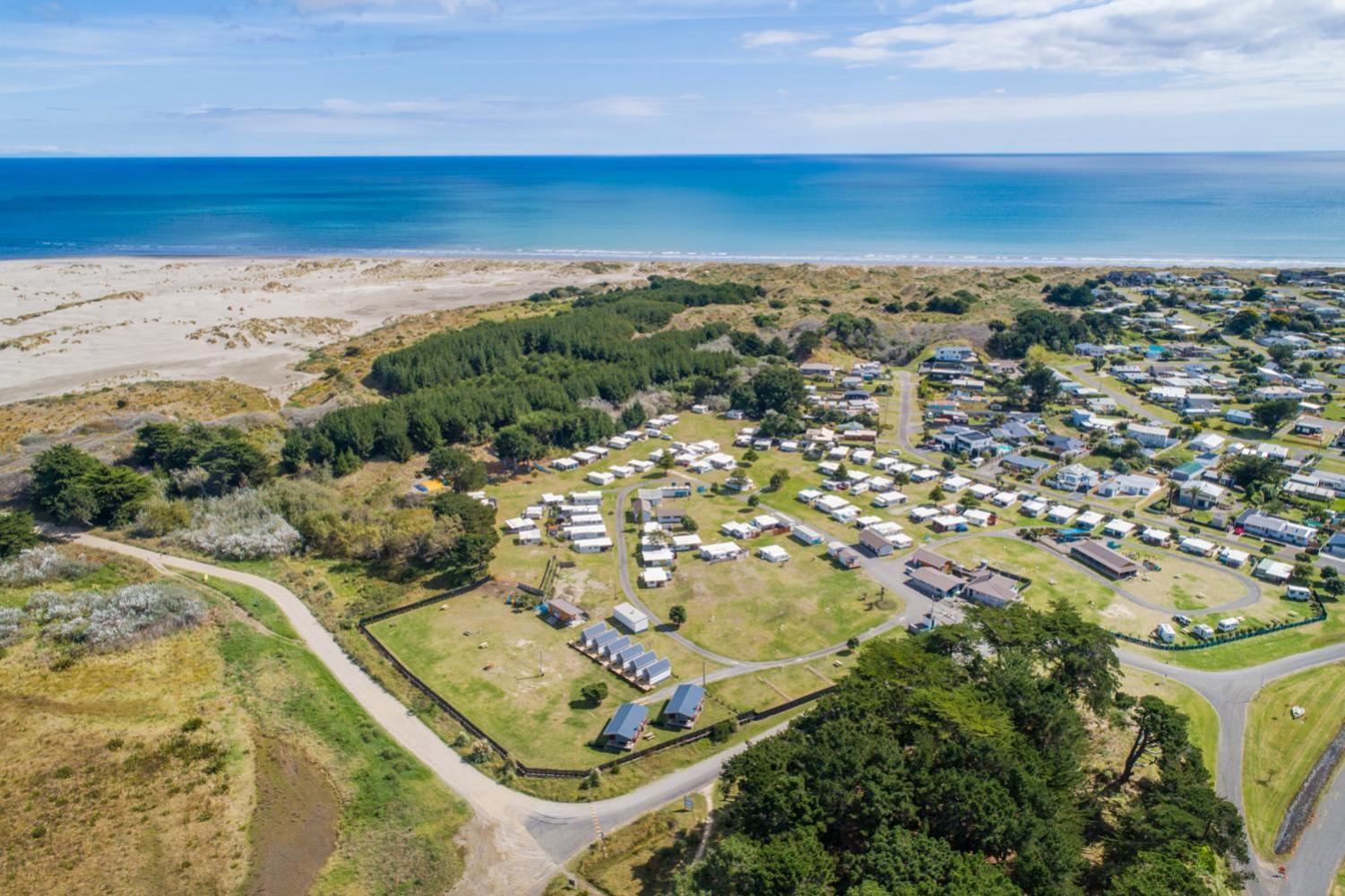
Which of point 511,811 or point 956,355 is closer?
point 511,811

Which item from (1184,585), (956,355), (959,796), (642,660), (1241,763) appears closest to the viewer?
(959,796)

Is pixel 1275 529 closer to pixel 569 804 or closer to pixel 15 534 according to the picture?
pixel 569 804

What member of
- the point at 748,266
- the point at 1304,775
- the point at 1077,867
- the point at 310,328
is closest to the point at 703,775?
the point at 1077,867

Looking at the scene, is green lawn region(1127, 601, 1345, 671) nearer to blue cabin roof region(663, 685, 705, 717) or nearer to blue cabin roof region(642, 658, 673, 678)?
blue cabin roof region(663, 685, 705, 717)

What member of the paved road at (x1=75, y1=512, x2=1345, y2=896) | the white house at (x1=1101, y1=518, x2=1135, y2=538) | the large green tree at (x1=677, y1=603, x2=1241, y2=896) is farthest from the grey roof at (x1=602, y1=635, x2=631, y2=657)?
the white house at (x1=1101, y1=518, x2=1135, y2=538)

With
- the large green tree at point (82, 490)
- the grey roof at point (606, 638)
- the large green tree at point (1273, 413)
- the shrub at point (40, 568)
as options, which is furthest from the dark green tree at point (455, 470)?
the large green tree at point (1273, 413)

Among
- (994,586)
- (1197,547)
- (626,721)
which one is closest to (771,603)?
(994,586)

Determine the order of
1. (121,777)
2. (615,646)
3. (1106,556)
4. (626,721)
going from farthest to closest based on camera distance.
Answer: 1. (1106,556)
2. (615,646)
3. (626,721)
4. (121,777)
